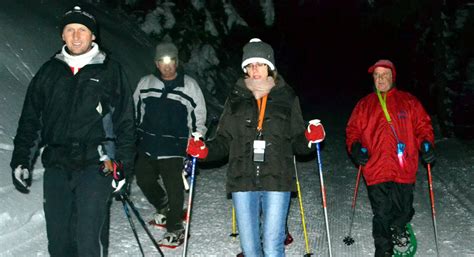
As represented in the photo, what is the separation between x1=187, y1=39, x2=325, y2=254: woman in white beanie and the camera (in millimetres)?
4219

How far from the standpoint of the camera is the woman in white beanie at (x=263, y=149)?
4.22 metres

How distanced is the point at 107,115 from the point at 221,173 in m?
6.08

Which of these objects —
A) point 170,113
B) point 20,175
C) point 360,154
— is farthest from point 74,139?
point 360,154

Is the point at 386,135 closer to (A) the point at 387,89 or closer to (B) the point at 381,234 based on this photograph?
(A) the point at 387,89

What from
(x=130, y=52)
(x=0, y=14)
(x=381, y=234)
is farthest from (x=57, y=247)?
(x=130, y=52)

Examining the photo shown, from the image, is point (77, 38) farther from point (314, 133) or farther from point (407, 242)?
point (407, 242)

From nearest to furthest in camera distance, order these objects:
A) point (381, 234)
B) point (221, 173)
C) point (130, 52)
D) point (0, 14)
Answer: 1. point (381, 234)
2. point (221, 173)
3. point (0, 14)
4. point (130, 52)

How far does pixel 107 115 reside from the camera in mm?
4121

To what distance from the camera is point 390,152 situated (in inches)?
218

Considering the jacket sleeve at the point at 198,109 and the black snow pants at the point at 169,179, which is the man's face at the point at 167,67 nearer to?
the jacket sleeve at the point at 198,109

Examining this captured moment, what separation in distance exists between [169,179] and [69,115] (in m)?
2.25

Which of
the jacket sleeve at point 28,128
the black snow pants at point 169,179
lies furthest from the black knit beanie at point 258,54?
the black snow pants at point 169,179

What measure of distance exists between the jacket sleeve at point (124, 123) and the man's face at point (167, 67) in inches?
66.3

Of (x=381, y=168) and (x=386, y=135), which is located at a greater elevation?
(x=386, y=135)
